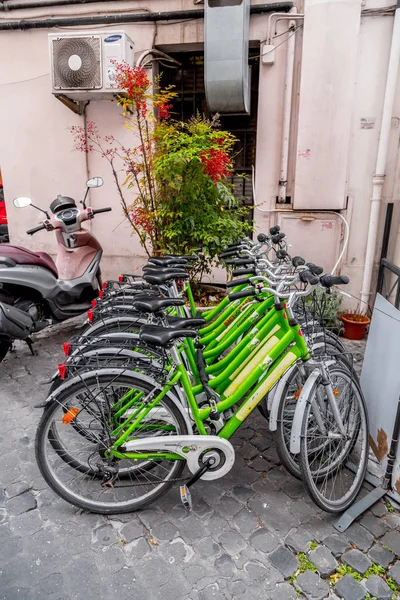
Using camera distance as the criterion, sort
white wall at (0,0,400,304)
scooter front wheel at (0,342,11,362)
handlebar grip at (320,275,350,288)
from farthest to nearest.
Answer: white wall at (0,0,400,304), scooter front wheel at (0,342,11,362), handlebar grip at (320,275,350,288)

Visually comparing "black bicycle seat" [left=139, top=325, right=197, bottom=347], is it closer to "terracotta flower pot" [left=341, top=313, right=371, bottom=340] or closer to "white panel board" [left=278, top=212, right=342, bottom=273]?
"terracotta flower pot" [left=341, top=313, right=371, bottom=340]

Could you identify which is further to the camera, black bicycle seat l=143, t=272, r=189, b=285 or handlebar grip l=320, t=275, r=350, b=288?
black bicycle seat l=143, t=272, r=189, b=285

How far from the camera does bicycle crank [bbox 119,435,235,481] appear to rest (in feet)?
8.22

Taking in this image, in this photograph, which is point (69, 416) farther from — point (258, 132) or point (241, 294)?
point (258, 132)

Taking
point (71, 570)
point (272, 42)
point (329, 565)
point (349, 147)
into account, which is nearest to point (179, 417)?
point (71, 570)

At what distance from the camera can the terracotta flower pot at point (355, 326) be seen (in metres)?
5.20

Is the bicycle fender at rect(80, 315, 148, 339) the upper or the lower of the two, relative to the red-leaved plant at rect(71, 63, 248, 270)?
lower

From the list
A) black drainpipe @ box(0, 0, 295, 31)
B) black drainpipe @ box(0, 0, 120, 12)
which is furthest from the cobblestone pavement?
black drainpipe @ box(0, 0, 120, 12)

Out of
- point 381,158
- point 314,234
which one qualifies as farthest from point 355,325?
point 381,158

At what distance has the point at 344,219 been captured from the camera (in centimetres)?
551

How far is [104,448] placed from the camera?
2.67 m

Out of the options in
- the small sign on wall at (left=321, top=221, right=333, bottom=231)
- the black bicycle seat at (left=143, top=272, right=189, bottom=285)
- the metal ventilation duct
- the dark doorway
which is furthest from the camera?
the dark doorway

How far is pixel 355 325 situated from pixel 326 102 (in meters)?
2.62

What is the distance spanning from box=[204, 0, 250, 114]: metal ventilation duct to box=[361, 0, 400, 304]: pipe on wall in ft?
5.36
